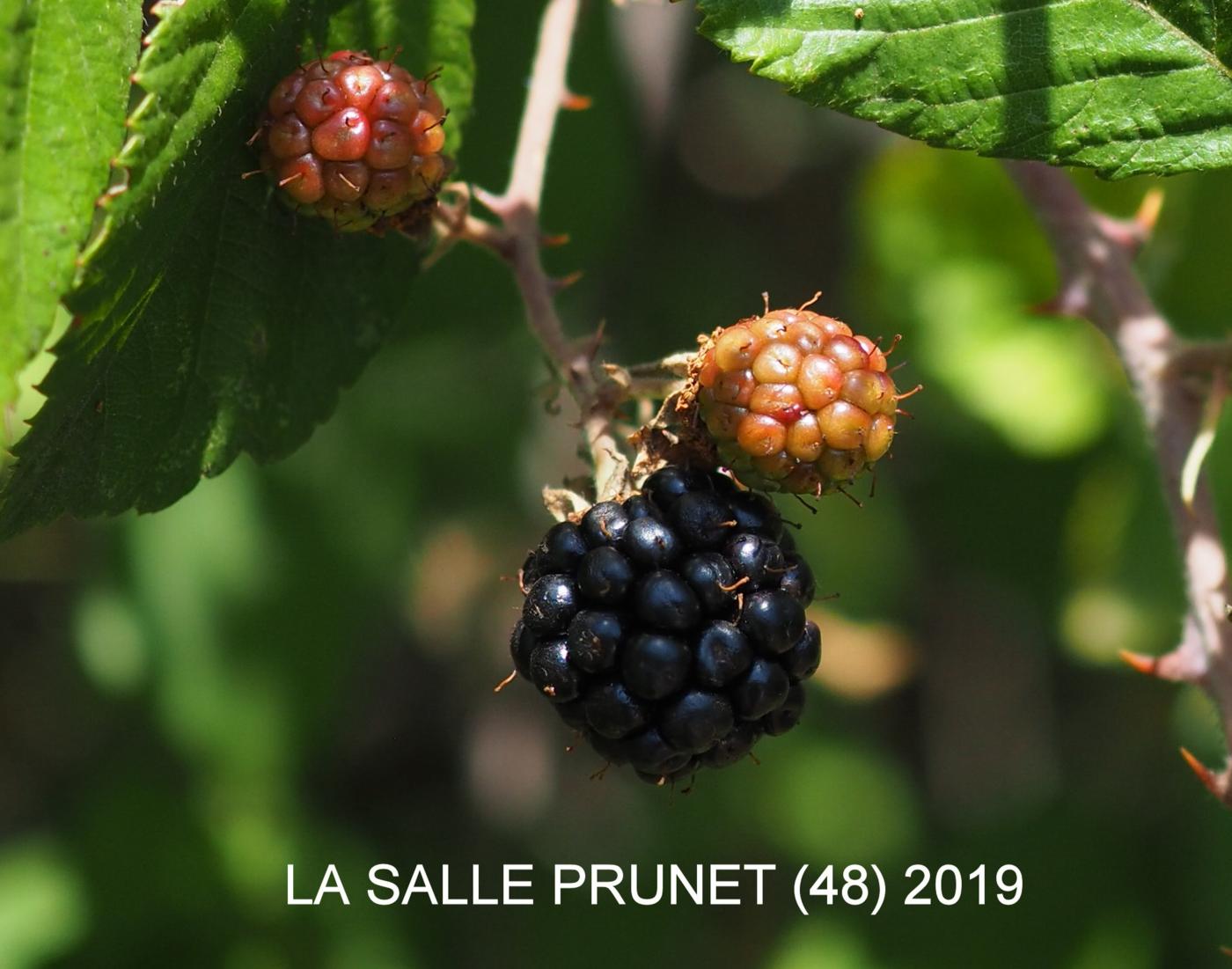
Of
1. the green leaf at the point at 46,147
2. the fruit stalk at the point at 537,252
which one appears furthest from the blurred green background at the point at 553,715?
the green leaf at the point at 46,147

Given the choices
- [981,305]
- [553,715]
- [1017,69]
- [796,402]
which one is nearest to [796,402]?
[796,402]

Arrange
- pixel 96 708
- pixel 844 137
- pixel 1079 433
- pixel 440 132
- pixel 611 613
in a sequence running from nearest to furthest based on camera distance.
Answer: pixel 611 613
pixel 440 132
pixel 1079 433
pixel 96 708
pixel 844 137

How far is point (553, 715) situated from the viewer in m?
3.43

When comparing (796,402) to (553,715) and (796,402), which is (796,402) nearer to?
(796,402)

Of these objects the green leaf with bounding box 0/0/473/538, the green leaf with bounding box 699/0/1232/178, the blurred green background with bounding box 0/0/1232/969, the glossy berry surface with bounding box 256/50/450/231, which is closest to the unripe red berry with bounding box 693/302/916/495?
the green leaf with bounding box 699/0/1232/178

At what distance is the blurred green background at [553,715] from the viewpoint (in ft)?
9.07

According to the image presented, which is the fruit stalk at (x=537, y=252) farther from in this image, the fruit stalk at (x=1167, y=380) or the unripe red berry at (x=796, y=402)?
the fruit stalk at (x=1167, y=380)

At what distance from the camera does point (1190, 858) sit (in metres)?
2.79

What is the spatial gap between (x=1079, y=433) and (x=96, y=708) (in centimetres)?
215

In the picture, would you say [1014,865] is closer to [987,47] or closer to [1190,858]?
[1190,858]

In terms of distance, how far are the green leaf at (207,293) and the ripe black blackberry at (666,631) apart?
445 mm

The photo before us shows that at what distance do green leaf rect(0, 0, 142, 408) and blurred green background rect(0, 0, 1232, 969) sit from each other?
112cm

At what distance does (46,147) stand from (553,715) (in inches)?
93.3

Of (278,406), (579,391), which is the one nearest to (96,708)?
(278,406)
